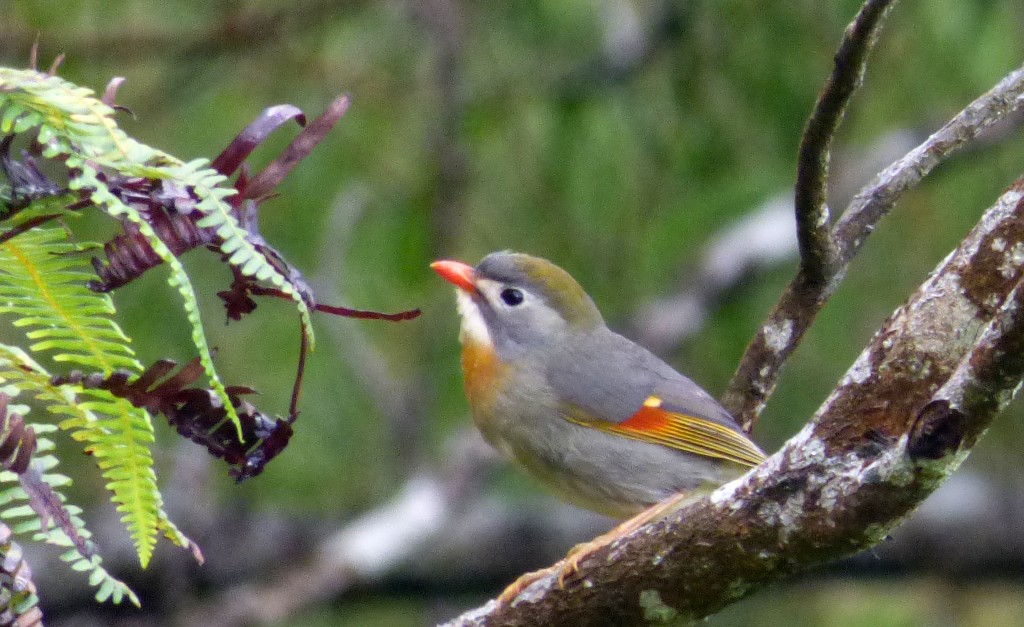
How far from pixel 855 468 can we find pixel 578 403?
2.04 metres

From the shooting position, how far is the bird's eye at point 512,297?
4.46 meters

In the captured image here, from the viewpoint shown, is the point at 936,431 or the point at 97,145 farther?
the point at 936,431

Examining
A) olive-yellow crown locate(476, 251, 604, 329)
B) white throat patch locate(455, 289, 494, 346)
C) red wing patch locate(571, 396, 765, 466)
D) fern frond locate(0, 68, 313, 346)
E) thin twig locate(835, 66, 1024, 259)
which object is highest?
olive-yellow crown locate(476, 251, 604, 329)

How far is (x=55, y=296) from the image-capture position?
192 centimetres

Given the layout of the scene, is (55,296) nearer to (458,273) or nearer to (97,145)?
(97,145)

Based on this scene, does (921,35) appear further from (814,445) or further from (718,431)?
(814,445)

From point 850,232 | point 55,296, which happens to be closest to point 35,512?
point 55,296

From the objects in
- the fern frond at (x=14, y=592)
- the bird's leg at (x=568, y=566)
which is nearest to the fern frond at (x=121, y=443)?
the fern frond at (x=14, y=592)

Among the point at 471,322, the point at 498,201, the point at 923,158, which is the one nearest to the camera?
the point at 923,158

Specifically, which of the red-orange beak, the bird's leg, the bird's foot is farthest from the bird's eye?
the bird's foot

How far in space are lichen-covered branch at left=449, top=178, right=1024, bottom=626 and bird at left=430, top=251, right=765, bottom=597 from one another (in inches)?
52.3

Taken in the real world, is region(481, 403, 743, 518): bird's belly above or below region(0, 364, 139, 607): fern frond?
above

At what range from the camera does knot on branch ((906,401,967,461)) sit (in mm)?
1942

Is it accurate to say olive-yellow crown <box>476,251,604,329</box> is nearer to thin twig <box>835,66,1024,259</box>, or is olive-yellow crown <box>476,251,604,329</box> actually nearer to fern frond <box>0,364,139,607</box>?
thin twig <box>835,66,1024,259</box>
